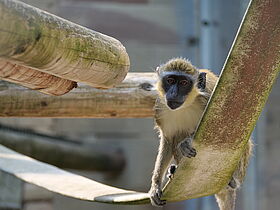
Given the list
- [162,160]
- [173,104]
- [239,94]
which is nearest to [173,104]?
[173,104]

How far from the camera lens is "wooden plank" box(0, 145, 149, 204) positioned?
8.36 ft

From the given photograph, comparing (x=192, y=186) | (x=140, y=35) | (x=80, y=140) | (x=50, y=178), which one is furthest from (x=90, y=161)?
(x=192, y=186)

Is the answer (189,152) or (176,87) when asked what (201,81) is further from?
(189,152)

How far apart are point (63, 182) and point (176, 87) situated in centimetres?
72

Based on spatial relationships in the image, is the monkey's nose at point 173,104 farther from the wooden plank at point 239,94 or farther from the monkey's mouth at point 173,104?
the wooden plank at point 239,94

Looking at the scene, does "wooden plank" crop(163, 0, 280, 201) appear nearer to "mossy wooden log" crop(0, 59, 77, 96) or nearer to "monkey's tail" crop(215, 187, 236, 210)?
"mossy wooden log" crop(0, 59, 77, 96)

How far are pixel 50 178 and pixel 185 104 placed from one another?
786 millimetres

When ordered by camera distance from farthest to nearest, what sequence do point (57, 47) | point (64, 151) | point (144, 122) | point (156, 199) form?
1. point (144, 122)
2. point (64, 151)
3. point (156, 199)
4. point (57, 47)

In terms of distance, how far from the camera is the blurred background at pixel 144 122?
221 inches

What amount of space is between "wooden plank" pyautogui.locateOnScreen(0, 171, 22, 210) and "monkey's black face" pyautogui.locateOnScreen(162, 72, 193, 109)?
6.11ft

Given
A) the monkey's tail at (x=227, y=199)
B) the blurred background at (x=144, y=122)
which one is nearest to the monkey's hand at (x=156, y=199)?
the monkey's tail at (x=227, y=199)

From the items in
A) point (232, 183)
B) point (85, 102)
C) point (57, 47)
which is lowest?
point (232, 183)

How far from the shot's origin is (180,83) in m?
3.10

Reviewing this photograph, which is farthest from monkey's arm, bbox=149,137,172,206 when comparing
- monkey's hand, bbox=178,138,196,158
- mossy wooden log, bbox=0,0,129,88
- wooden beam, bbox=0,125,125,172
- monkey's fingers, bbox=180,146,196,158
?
wooden beam, bbox=0,125,125,172
